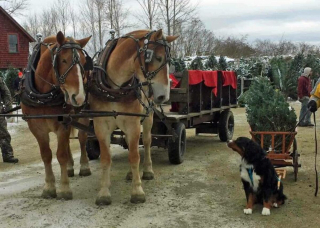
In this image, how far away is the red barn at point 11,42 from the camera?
1099 inches

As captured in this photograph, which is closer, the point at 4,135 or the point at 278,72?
the point at 4,135

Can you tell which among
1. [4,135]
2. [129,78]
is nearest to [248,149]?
[129,78]

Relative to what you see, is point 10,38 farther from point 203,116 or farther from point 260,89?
point 260,89

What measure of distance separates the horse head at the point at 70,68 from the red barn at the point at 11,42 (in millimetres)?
25539

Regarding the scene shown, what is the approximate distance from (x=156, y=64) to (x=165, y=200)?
180 cm

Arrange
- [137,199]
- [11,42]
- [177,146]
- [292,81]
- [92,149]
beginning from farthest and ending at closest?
1. [11,42]
2. [292,81]
3. [92,149]
4. [177,146]
5. [137,199]

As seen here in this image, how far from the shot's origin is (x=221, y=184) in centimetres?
557

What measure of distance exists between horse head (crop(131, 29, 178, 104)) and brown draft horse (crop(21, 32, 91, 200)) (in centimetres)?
69

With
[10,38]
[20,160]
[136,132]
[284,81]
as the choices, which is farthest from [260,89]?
[10,38]

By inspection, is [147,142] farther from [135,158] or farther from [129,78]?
[129,78]

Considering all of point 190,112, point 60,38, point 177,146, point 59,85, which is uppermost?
point 60,38

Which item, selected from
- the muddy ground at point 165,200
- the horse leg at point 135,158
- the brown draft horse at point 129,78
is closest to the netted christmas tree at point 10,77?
the muddy ground at point 165,200

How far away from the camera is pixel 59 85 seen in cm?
438

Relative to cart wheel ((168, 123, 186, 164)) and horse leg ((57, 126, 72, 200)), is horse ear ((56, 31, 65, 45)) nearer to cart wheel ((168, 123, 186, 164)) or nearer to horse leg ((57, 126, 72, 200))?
horse leg ((57, 126, 72, 200))
